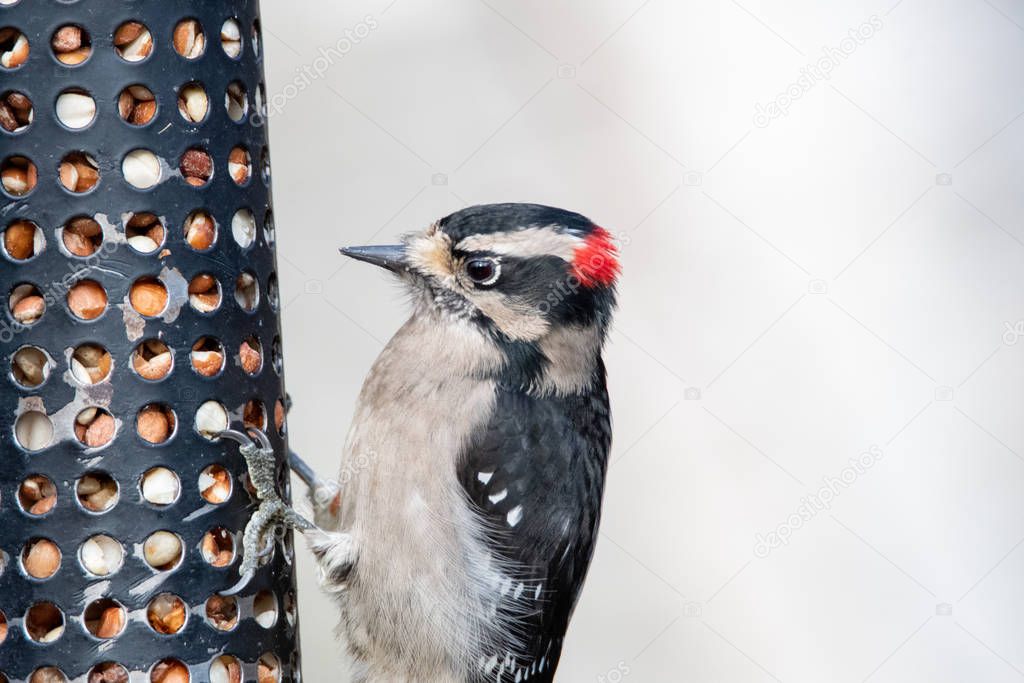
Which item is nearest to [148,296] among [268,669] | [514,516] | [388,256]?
[268,669]

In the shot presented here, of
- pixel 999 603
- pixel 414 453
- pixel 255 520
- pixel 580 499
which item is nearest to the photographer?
pixel 255 520

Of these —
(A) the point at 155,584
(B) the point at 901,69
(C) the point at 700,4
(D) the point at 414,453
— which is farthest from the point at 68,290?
(B) the point at 901,69

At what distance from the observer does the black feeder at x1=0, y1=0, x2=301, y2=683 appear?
249 centimetres

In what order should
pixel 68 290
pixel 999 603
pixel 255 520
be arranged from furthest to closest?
pixel 999 603
pixel 255 520
pixel 68 290

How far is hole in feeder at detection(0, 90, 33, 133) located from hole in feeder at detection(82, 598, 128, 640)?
1.04 metres

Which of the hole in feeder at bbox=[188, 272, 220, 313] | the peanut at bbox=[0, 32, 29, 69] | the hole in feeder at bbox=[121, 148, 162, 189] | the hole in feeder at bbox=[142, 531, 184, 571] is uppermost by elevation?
the peanut at bbox=[0, 32, 29, 69]

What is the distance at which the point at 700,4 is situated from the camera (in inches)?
226

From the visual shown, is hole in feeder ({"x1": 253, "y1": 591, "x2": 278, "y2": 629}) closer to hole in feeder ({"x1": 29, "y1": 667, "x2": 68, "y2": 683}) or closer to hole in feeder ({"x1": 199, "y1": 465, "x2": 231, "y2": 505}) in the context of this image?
hole in feeder ({"x1": 199, "y1": 465, "x2": 231, "y2": 505})

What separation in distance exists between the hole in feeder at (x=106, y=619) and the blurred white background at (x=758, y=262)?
3.00 meters

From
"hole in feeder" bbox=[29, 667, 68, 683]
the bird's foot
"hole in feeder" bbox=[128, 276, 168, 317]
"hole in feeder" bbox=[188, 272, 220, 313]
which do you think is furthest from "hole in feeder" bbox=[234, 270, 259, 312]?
"hole in feeder" bbox=[29, 667, 68, 683]

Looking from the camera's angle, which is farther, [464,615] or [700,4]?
[700,4]

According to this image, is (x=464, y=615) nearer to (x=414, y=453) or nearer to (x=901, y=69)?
(x=414, y=453)

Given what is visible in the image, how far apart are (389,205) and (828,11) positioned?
2342 mm

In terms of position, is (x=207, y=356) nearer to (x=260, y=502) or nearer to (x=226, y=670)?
(x=260, y=502)
